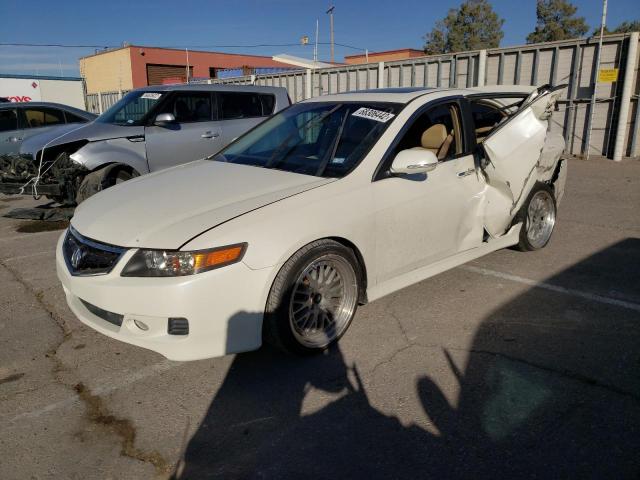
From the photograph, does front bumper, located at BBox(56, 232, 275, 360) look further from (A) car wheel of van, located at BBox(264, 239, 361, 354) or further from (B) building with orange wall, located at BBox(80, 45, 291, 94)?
(B) building with orange wall, located at BBox(80, 45, 291, 94)

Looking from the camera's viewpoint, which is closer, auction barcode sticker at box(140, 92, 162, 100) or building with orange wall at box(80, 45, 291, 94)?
auction barcode sticker at box(140, 92, 162, 100)

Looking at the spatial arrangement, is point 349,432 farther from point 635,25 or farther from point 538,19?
point 635,25

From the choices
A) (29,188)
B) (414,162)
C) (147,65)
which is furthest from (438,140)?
(147,65)

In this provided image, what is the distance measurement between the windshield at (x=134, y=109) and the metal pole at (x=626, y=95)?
31.0 feet

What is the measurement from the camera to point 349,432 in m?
2.58

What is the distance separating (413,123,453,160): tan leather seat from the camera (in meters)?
4.21

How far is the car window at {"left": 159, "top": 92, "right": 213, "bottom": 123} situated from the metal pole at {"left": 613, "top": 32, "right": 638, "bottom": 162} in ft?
28.7

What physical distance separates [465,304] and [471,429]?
5.53ft

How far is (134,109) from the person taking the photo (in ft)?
24.7

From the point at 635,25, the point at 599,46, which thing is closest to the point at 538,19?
the point at 635,25

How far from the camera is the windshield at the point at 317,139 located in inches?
145

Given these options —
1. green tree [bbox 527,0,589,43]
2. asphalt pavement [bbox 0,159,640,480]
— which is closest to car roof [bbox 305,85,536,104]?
asphalt pavement [bbox 0,159,640,480]

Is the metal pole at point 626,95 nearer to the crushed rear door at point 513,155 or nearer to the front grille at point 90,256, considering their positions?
the crushed rear door at point 513,155

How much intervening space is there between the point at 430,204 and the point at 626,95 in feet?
31.1
